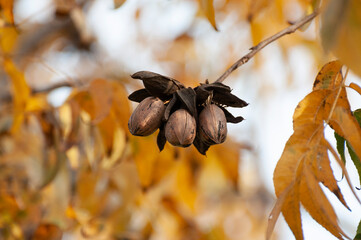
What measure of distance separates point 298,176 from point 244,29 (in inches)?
100.0

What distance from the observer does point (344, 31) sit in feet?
1.86

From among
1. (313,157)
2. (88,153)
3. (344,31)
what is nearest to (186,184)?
(88,153)

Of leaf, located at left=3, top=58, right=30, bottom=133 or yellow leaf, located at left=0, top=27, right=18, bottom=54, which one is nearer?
leaf, located at left=3, top=58, right=30, bottom=133

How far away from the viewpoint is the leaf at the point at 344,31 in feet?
1.75

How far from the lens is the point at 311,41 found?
2.42 m

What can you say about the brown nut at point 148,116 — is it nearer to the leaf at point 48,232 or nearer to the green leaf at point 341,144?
the green leaf at point 341,144

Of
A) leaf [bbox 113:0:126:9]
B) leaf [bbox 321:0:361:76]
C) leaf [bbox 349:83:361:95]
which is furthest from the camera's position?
leaf [bbox 113:0:126:9]

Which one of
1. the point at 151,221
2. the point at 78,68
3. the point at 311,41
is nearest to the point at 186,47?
the point at 78,68

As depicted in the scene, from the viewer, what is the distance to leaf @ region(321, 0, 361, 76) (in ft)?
1.75

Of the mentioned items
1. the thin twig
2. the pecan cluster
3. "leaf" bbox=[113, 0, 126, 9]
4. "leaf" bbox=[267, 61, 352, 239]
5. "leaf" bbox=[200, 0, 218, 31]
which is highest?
"leaf" bbox=[113, 0, 126, 9]

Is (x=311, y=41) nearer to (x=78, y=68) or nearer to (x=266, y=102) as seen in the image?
(x=266, y=102)

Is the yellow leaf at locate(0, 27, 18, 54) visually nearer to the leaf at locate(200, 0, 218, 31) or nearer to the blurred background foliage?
the blurred background foliage

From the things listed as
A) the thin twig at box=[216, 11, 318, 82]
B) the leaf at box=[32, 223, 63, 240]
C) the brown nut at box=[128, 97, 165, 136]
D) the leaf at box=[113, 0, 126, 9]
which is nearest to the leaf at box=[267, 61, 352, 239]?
the thin twig at box=[216, 11, 318, 82]

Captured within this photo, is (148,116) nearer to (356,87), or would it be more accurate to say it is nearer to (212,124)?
(212,124)
